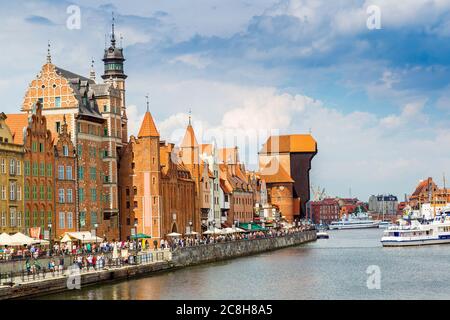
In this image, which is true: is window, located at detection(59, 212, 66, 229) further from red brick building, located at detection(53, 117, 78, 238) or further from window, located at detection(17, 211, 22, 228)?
window, located at detection(17, 211, 22, 228)

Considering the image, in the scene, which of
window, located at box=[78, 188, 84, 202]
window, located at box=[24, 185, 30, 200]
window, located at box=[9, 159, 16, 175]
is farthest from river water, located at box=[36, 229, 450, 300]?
window, located at box=[9, 159, 16, 175]

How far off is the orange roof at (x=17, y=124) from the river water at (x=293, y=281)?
64.3 feet

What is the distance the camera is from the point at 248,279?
80.8 meters

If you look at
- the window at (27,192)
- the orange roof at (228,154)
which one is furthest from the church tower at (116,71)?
the orange roof at (228,154)

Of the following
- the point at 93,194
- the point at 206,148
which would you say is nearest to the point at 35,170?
the point at 93,194

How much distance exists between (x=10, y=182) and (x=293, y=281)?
1112 inches

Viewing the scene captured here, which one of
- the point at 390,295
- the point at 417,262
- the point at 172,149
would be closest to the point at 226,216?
the point at 172,149

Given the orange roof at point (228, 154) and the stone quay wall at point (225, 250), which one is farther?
the orange roof at point (228, 154)

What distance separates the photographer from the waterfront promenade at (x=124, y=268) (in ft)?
209

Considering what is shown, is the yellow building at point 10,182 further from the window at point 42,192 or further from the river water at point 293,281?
the river water at point 293,281

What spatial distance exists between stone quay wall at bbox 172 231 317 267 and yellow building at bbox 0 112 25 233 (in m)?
16.2

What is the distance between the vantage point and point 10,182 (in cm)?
8775

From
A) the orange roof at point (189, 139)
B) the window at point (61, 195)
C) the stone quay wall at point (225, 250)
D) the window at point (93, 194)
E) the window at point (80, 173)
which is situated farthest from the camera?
the orange roof at point (189, 139)
